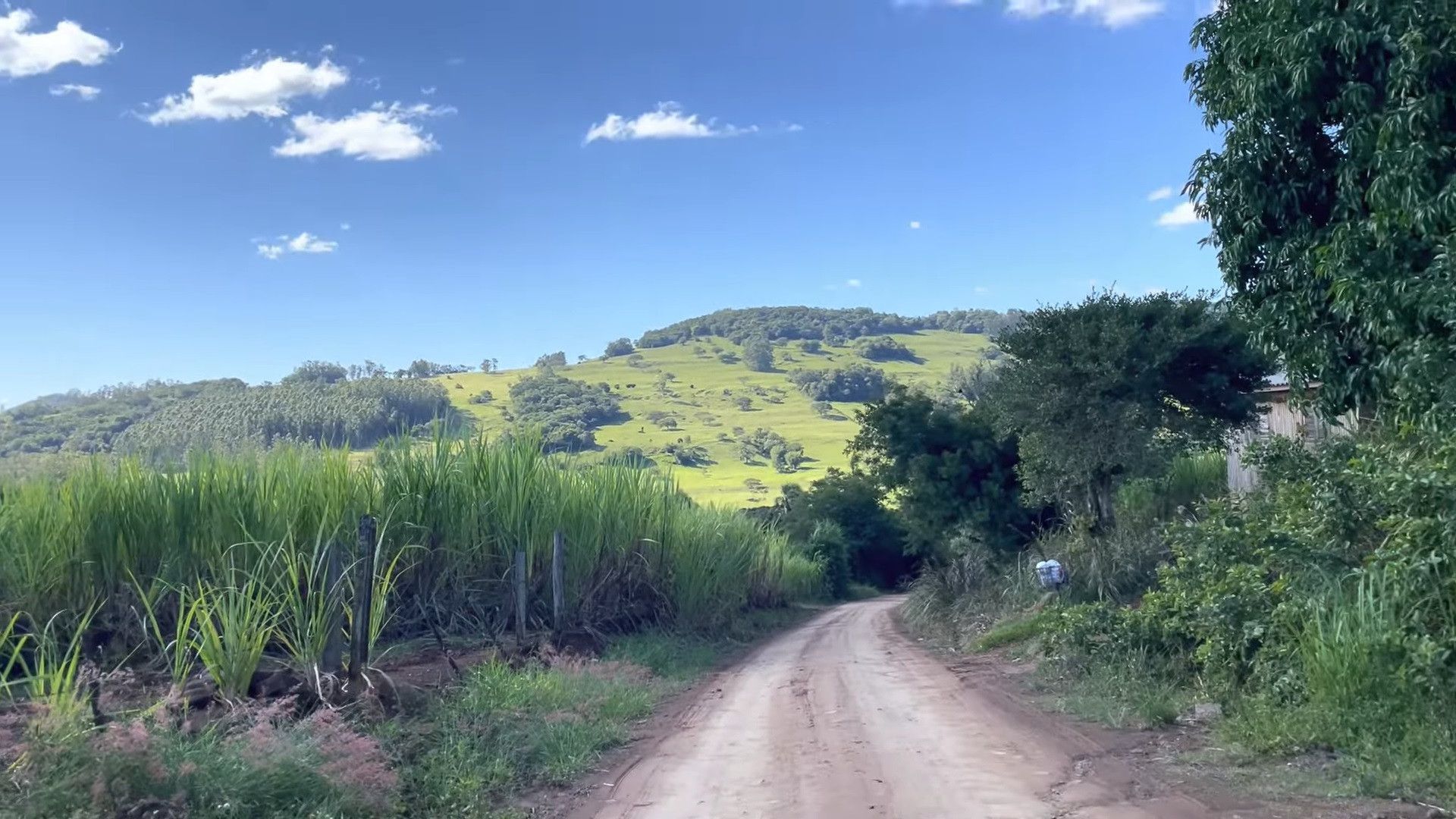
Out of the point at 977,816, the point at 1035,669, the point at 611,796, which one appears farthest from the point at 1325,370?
the point at 611,796

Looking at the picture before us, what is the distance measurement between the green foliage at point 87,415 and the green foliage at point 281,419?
0.42m

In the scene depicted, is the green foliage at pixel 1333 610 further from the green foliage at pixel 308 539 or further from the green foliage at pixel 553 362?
the green foliage at pixel 553 362

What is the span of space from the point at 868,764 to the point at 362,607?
4.45 m

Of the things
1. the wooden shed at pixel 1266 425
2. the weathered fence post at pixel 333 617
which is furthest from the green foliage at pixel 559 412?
the wooden shed at pixel 1266 425

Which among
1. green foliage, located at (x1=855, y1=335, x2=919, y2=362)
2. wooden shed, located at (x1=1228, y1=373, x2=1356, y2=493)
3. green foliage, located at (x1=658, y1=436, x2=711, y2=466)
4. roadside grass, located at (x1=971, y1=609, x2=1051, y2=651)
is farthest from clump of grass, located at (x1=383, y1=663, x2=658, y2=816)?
green foliage, located at (x1=855, y1=335, x2=919, y2=362)

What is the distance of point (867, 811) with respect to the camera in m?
7.00

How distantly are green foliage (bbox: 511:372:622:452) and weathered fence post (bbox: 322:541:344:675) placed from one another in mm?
7259

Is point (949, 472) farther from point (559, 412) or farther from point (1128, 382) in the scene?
point (559, 412)

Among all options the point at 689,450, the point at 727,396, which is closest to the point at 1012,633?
the point at 689,450

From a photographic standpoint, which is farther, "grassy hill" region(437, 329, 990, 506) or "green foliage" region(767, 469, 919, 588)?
"grassy hill" region(437, 329, 990, 506)

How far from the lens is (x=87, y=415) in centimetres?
1647

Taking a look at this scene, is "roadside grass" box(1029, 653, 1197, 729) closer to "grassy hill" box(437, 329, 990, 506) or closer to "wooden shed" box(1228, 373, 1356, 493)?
"wooden shed" box(1228, 373, 1356, 493)

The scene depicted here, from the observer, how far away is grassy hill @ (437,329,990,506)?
229 feet

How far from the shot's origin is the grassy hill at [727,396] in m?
69.9
